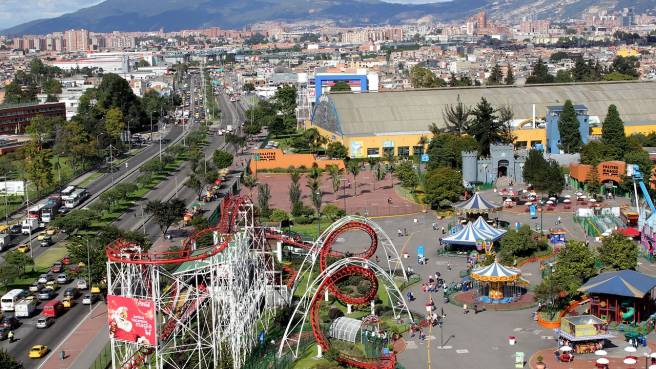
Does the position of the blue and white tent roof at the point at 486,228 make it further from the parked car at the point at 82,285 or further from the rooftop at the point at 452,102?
the rooftop at the point at 452,102

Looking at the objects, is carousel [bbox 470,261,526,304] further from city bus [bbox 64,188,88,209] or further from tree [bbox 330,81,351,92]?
tree [bbox 330,81,351,92]

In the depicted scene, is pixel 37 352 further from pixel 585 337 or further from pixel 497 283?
pixel 585 337

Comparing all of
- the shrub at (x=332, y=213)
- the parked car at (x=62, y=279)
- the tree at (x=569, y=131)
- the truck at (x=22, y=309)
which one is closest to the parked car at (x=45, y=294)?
the parked car at (x=62, y=279)

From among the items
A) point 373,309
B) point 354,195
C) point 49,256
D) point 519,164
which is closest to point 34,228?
point 49,256

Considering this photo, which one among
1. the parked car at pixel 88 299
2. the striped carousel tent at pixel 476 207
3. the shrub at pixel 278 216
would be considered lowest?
the parked car at pixel 88 299

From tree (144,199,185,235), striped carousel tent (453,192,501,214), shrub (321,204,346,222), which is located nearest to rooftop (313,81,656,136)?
shrub (321,204,346,222)

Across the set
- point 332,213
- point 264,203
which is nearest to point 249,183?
point 264,203
